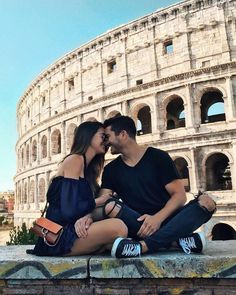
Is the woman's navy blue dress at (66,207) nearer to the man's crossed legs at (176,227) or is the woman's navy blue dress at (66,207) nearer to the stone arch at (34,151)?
the man's crossed legs at (176,227)

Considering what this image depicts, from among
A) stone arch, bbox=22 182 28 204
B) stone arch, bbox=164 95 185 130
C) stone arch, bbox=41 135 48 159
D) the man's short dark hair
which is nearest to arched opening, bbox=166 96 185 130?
stone arch, bbox=164 95 185 130

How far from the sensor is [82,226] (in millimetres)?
2502

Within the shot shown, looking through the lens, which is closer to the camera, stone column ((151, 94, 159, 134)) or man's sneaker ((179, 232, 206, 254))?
man's sneaker ((179, 232, 206, 254))

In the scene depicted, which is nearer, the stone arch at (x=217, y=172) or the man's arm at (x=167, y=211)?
the man's arm at (x=167, y=211)

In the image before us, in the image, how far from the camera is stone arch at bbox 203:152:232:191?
57.8ft

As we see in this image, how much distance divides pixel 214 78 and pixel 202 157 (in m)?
4.50

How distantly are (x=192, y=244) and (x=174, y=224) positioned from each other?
23 cm

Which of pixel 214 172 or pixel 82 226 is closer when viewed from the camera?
pixel 82 226

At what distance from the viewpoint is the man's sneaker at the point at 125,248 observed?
2350 mm

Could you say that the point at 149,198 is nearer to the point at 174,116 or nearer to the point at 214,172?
the point at 214,172

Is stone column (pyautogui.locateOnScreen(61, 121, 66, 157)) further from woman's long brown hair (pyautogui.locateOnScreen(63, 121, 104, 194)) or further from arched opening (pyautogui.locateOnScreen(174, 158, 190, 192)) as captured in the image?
woman's long brown hair (pyautogui.locateOnScreen(63, 121, 104, 194))

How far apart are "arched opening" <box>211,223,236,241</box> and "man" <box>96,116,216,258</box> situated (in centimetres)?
1548

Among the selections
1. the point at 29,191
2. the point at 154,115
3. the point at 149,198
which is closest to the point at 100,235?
the point at 149,198

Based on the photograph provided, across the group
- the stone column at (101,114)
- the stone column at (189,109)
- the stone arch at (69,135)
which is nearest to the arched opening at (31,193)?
the stone arch at (69,135)
